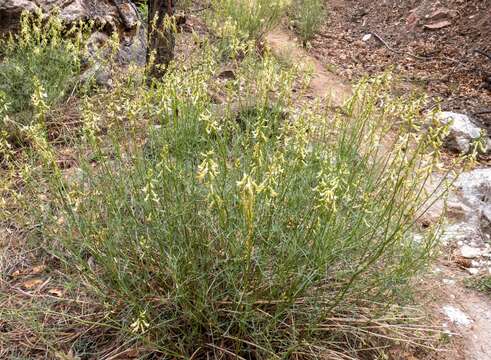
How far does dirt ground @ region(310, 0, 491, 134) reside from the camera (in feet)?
22.0

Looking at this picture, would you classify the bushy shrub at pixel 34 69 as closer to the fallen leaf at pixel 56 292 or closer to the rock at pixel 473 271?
the fallen leaf at pixel 56 292

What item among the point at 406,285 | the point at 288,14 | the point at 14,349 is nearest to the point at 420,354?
the point at 406,285

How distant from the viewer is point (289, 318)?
230 cm

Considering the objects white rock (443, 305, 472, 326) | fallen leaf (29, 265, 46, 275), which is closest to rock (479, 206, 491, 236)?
white rock (443, 305, 472, 326)

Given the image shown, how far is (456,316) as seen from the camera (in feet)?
9.66

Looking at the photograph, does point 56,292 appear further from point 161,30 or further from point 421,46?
point 421,46

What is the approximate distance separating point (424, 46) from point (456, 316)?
6.47 metres

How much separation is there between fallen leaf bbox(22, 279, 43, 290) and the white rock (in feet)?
8.09

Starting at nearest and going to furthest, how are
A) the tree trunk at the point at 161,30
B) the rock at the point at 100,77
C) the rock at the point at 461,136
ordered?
the rock at the point at 100,77, the tree trunk at the point at 161,30, the rock at the point at 461,136

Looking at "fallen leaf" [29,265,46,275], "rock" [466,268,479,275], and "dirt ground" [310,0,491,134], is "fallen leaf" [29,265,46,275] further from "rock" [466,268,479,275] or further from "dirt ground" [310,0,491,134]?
"dirt ground" [310,0,491,134]

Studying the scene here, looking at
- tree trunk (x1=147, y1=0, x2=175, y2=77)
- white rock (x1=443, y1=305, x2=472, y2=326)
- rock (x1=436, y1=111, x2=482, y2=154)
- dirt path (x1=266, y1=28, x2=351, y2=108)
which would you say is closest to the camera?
white rock (x1=443, y1=305, x2=472, y2=326)

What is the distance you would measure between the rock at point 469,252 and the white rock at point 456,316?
2.39 ft

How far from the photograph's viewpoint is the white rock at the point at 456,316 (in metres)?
2.90

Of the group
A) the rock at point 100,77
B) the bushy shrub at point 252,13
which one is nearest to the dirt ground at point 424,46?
the bushy shrub at point 252,13
